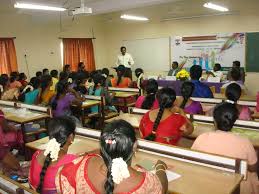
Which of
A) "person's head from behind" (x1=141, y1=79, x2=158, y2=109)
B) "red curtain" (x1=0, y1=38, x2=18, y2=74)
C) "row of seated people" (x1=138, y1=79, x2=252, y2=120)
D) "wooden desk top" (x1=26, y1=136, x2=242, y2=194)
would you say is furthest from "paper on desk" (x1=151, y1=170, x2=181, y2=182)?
"red curtain" (x1=0, y1=38, x2=18, y2=74)

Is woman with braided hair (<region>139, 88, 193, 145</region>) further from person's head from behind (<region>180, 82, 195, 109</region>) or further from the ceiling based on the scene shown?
the ceiling

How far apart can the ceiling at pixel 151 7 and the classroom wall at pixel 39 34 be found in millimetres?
222

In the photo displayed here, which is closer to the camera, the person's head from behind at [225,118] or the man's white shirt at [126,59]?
the person's head from behind at [225,118]

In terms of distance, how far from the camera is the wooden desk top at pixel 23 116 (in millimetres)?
4516

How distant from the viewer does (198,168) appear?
2.33 meters

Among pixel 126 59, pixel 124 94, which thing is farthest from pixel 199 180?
pixel 126 59

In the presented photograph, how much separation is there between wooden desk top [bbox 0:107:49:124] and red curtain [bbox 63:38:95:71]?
5437 millimetres

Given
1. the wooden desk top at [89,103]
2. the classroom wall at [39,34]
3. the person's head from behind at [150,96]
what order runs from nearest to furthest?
the person's head from behind at [150,96] < the wooden desk top at [89,103] < the classroom wall at [39,34]

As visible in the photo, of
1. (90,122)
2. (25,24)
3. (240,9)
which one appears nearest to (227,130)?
(90,122)

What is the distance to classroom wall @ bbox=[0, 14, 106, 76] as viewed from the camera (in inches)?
353

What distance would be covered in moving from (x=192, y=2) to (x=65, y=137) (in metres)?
8.13

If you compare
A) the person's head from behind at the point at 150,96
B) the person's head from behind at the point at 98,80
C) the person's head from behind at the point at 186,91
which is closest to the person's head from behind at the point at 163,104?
the person's head from behind at the point at 186,91

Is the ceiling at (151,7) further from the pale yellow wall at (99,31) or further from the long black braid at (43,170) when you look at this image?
the long black braid at (43,170)

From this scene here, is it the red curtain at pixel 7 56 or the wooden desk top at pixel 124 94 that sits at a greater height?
the red curtain at pixel 7 56
